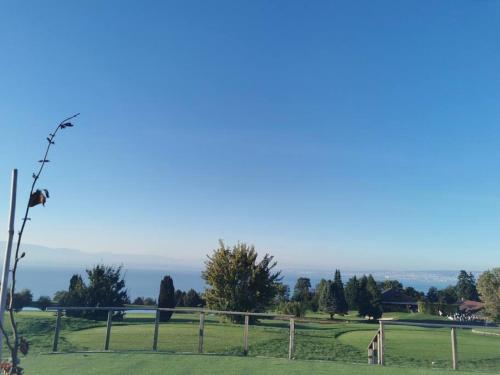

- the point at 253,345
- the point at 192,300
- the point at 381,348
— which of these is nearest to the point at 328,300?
the point at 192,300

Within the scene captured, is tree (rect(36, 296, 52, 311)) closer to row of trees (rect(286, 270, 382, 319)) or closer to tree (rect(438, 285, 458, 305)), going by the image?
row of trees (rect(286, 270, 382, 319))

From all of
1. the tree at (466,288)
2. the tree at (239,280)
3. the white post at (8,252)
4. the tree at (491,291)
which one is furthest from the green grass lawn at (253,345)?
the tree at (466,288)

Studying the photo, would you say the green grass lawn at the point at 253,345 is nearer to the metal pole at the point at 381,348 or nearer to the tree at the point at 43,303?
the metal pole at the point at 381,348

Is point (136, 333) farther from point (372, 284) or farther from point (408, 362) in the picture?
point (372, 284)

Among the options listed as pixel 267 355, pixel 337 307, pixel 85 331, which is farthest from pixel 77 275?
pixel 337 307

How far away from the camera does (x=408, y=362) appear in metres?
10.1

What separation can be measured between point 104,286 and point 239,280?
6690mm

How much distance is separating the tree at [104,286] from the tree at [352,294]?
21.8m

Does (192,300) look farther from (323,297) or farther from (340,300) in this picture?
(340,300)

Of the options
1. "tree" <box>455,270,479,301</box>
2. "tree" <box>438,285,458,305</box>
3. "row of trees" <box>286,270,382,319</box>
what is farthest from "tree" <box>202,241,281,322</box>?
"tree" <box>455,270,479,301</box>

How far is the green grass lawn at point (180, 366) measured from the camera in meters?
7.86

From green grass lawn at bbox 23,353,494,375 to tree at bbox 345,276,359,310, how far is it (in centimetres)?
2852

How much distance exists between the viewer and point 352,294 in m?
36.6

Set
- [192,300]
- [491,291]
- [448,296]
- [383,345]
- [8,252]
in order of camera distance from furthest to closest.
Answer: [448,296] → [491,291] → [192,300] → [383,345] → [8,252]
